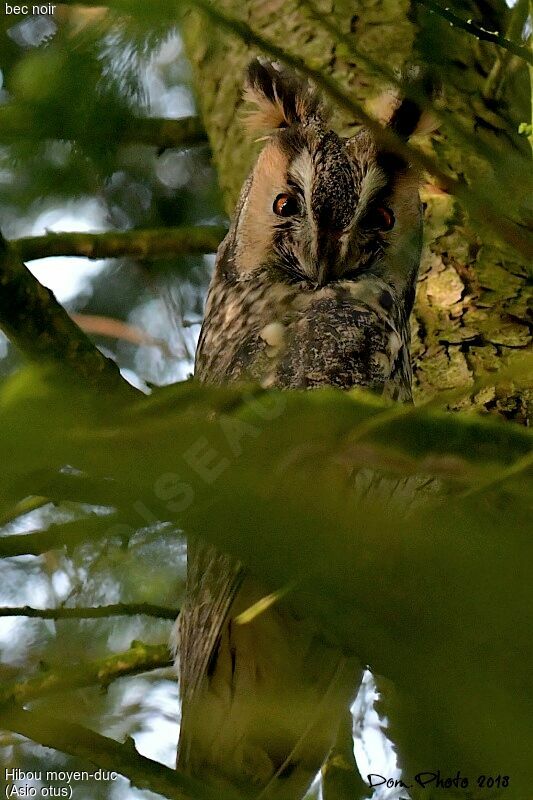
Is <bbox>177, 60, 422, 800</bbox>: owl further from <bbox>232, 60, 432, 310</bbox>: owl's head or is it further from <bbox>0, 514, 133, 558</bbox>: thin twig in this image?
<bbox>0, 514, 133, 558</bbox>: thin twig

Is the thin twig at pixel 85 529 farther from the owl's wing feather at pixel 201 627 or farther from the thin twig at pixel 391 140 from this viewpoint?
the owl's wing feather at pixel 201 627

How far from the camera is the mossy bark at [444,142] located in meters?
2.38

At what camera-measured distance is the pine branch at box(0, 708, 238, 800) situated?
3.68 feet

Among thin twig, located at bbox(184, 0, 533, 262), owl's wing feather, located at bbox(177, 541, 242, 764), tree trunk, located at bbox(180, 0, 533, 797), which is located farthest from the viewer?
tree trunk, located at bbox(180, 0, 533, 797)

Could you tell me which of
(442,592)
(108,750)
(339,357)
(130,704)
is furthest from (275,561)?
(339,357)

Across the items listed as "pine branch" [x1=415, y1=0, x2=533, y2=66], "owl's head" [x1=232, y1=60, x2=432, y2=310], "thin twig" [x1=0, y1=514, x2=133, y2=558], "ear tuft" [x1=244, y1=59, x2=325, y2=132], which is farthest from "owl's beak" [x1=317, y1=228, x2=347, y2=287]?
"thin twig" [x1=0, y1=514, x2=133, y2=558]

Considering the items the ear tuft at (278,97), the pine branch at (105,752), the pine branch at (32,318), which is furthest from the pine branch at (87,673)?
the ear tuft at (278,97)

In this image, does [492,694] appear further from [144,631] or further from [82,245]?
[82,245]

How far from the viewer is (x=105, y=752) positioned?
132 cm

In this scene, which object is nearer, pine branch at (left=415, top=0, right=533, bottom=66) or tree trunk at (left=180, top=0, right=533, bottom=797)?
pine branch at (left=415, top=0, right=533, bottom=66)

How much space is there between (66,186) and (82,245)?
0.18 metres

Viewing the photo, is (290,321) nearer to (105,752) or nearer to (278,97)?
(278,97)

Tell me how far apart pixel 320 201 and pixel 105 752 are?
151cm

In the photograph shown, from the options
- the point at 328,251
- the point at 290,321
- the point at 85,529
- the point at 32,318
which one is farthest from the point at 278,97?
the point at 85,529
